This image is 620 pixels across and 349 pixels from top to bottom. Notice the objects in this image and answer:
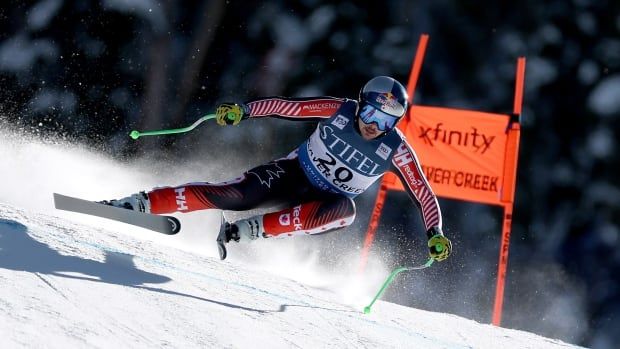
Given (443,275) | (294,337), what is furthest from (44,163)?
(443,275)

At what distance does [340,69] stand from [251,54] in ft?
2.91

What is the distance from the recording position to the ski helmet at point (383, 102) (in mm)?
3477

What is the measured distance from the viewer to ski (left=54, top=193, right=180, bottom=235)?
10.4 ft

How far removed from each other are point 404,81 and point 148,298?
5707mm

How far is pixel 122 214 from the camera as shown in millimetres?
3184

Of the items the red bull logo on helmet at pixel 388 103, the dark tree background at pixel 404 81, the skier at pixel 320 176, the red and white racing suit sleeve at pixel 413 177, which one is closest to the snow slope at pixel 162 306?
the skier at pixel 320 176

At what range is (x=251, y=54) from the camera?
793 centimetres

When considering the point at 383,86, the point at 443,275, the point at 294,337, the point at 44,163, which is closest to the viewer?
the point at 294,337

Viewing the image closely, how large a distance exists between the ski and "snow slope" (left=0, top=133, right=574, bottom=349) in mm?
90

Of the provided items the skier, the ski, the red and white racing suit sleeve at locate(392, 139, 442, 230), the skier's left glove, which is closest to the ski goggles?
the skier

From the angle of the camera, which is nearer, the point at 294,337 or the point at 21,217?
the point at 294,337

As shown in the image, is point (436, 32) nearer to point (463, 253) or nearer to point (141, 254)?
point (463, 253)

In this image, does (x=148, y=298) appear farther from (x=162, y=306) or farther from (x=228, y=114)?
(x=228, y=114)

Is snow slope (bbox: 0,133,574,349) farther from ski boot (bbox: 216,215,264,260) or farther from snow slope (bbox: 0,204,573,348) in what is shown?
ski boot (bbox: 216,215,264,260)
